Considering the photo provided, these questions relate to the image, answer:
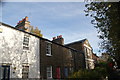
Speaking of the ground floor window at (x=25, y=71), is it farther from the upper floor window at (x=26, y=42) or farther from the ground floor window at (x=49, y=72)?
the ground floor window at (x=49, y=72)

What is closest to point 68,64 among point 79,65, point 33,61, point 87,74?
point 79,65

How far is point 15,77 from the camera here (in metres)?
11.8

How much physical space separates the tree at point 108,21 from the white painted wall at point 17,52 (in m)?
7.63

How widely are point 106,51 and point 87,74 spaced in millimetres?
2785

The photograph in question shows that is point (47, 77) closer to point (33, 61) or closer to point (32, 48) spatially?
point (33, 61)

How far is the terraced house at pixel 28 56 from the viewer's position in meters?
11.5

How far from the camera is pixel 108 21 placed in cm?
880

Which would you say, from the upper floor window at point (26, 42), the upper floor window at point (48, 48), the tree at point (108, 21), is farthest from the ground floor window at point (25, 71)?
the tree at point (108, 21)

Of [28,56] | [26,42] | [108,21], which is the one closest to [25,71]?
[28,56]

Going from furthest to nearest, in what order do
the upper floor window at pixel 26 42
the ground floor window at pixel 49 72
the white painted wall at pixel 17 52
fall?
the ground floor window at pixel 49 72
the upper floor window at pixel 26 42
the white painted wall at pixel 17 52

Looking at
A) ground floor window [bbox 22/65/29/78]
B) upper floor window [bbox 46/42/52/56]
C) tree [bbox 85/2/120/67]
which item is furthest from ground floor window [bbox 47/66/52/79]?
tree [bbox 85/2/120/67]

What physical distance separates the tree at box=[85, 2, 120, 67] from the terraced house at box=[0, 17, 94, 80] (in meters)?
6.87

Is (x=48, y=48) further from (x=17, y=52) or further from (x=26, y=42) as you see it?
(x=17, y=52)

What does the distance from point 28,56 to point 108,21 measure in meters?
9.09
